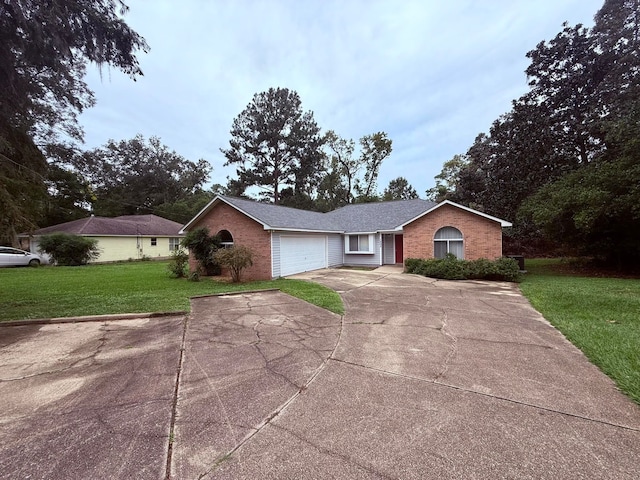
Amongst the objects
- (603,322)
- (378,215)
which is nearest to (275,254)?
(378,215)

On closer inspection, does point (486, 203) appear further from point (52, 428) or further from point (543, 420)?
point (52, 428)

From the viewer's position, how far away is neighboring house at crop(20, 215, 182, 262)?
957 inches

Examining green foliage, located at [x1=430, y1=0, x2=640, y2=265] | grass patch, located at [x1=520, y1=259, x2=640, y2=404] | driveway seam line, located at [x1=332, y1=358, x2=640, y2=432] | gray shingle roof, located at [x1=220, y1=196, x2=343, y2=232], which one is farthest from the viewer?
gray shingle roof, located at [x1=220, y1=196, x2=343, y2=232]

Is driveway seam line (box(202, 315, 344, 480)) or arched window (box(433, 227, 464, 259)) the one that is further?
arched window (box(433, 227, 464, 259))

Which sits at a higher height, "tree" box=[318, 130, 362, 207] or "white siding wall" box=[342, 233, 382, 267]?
"tree" box=[318, 130, 362, 207]

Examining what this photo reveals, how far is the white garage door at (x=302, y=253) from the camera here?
45.1 feet

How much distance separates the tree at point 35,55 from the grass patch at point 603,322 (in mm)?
10249

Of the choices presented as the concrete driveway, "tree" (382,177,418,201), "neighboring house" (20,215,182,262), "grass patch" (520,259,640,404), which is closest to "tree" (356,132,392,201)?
"tree" (382,177,418,201)

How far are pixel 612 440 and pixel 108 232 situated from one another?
102ft

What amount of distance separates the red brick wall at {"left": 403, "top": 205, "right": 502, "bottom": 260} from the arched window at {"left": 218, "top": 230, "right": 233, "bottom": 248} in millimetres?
9306

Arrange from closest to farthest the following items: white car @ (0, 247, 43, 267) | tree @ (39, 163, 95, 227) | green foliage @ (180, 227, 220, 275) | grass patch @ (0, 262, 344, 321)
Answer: grass patch @ (0, 262, 344, 321) < green foliage @ (180, 227, 220, 275) < white car @ (0, 247, 43, 267) < tree @ (39, 163, 95, 227)

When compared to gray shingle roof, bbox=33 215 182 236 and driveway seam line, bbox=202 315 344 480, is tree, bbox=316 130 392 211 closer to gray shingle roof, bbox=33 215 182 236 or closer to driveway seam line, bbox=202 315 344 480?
gray shingle roof, bbox=33 215 182 236

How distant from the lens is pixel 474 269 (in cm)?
1219

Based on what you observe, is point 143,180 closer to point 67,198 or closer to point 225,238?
point 67,198
